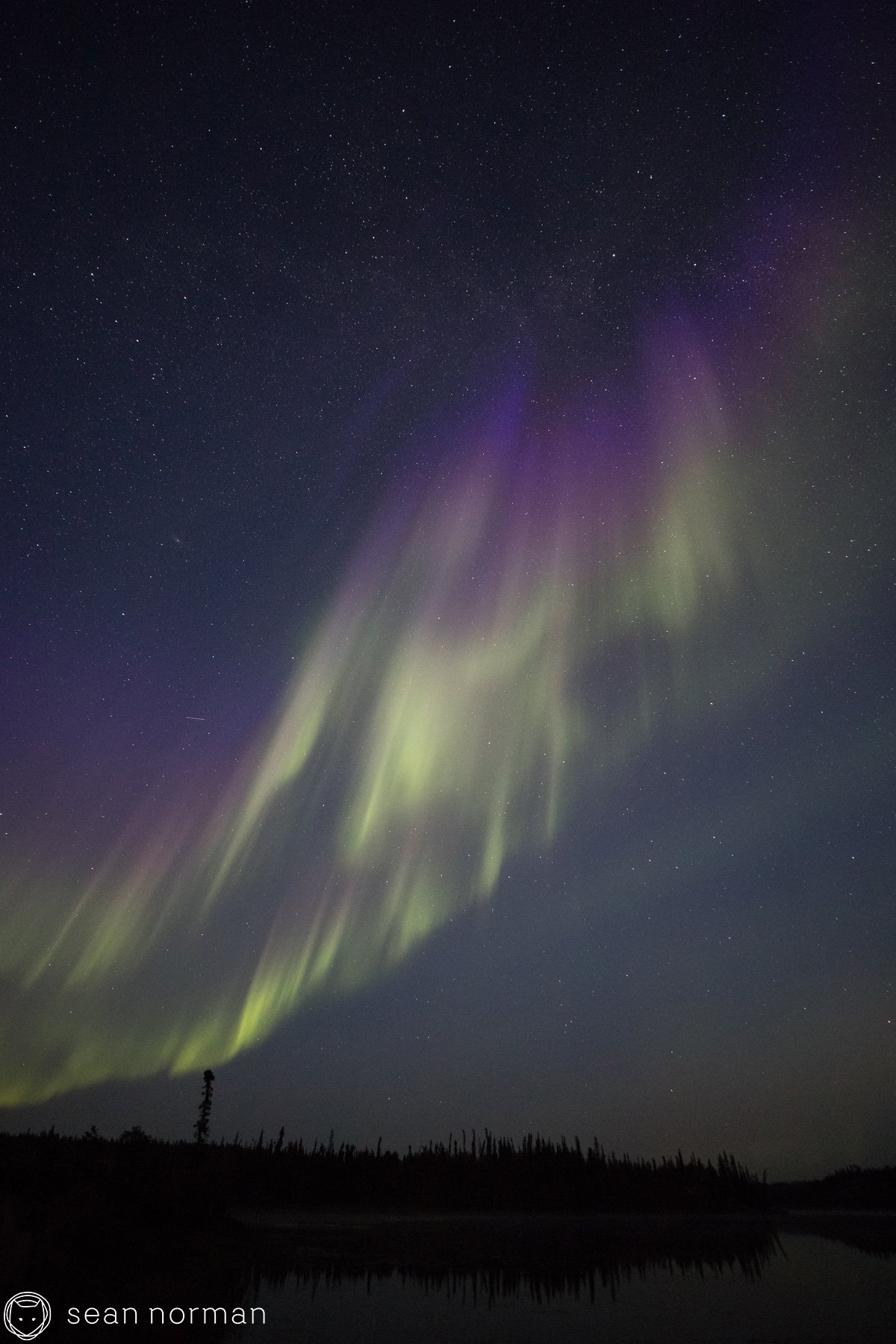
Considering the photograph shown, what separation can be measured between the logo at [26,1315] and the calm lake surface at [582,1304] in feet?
16.5

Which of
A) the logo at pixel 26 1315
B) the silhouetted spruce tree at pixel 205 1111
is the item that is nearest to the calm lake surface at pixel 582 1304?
the logo at pixel 26 1315

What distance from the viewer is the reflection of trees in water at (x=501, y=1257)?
32.7m

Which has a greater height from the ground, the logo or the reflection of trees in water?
the logo

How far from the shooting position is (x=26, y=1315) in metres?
16.8

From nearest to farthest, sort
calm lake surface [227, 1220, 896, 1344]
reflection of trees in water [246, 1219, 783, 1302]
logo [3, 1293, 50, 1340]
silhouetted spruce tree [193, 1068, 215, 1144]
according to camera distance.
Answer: logo [3, 1293, 50, 1340], calm lake surface [227, 1220, 896, 1344], reflection of trees in water [246, 1219, 783, 1302], silhouetted spruce tree [193, 1068, 215, 1144]

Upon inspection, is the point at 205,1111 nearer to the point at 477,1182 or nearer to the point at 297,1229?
the point at 297,1229

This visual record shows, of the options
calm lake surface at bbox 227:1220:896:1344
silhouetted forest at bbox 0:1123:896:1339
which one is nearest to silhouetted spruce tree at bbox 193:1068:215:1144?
silhouetted forest at bbox 0:1123:896:1339

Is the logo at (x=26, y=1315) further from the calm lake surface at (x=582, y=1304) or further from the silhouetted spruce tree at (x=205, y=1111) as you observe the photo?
the silhouetted spruce tree at (x=205, y=1111)

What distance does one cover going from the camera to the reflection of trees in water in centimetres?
3269

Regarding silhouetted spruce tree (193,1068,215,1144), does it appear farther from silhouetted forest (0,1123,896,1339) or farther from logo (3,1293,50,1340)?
A: logo (3,1293,50,1340)

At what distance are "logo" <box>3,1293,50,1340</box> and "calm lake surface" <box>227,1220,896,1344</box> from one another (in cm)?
502

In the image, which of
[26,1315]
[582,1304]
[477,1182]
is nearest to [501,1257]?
[582,1304]

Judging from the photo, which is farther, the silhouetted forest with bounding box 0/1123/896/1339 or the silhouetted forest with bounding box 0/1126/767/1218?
the silhouetted forest with bounding box 0/1126/767/1218

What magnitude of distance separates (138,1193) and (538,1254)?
1033 inches
